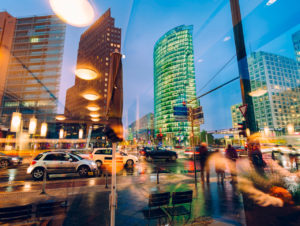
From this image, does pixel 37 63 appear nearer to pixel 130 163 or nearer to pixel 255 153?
pixel 130 163

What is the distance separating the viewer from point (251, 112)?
5250 millimetres

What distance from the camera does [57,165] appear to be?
9242 millimetres

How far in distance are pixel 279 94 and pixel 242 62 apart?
397 ft

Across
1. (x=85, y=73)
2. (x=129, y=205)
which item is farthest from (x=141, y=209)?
(x=85, y=73)

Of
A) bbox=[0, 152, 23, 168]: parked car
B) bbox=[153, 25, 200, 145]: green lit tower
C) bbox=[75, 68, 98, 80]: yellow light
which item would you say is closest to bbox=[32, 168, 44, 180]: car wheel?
bbox=[75, 68, 98, 80]: yellow light

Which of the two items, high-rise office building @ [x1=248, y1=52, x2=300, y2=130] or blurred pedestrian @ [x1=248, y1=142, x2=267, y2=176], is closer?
blurred pedestrian @ [x1=248, y1=142, x2=267, y2=176]

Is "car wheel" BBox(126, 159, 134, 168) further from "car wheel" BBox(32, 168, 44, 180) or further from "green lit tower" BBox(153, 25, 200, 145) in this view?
Result: "green lit tower" BBox(153, 25, 200, 145)

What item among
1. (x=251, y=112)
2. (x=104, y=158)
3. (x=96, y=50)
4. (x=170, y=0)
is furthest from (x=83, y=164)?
(x=96, y=50)

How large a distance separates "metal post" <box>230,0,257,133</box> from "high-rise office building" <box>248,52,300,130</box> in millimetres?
90070

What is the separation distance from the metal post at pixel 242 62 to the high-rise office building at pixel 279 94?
90.1 metres

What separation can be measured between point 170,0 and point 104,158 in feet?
45.4

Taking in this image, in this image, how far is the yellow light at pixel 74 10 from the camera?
398 centimetres

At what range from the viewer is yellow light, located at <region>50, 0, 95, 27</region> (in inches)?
157

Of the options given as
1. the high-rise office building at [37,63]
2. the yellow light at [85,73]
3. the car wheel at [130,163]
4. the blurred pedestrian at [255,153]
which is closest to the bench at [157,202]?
the blurred pedestrian at [255,153]
